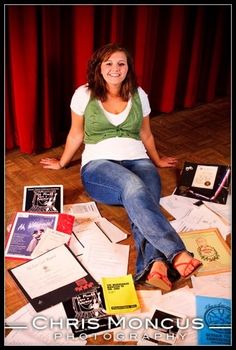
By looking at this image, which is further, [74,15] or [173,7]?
[173,7]

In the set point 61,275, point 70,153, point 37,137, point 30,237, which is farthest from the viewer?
point 37,137

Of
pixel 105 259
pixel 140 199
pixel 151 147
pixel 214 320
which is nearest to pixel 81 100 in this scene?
pixel 151 147

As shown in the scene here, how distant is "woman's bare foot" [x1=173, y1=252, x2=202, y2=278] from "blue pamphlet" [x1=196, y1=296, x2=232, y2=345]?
147 mm

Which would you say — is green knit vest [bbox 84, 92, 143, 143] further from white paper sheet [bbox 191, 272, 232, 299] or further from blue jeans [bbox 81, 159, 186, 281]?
white paper sheet [bbox 191, 272, 232, 299]

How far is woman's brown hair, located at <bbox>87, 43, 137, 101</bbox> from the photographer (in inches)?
76.3

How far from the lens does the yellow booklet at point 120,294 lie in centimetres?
165

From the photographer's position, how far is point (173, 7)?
268cm

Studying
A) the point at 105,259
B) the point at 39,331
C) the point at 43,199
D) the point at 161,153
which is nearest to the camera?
the point at 39,331

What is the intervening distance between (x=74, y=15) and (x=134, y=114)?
0.69 meters

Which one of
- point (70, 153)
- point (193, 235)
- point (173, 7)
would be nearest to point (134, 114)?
point (70, 153)

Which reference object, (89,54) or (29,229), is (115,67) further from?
(29,229)

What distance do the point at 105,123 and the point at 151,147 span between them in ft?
1.08

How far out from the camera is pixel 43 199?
2.14 metres
